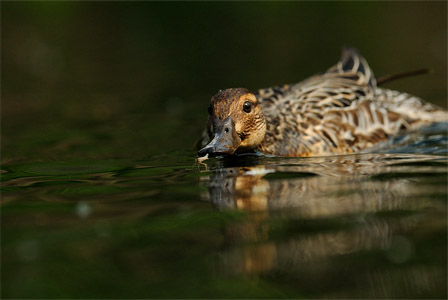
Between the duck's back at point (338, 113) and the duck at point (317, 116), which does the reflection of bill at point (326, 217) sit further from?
the duck's back at point (338, 113)

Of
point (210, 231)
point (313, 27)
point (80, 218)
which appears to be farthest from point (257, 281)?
point (313, 27)

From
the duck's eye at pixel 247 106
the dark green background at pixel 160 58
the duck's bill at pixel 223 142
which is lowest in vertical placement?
the duck's bill at pixel 223 142

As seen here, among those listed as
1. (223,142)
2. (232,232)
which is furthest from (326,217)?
(223,142)

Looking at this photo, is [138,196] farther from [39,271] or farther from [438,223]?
[438,223]

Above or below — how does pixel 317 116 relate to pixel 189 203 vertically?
above

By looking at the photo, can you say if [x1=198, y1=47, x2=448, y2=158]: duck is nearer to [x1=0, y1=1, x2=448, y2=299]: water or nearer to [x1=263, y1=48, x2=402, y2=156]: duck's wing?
[x1=263, y1=48, x2=402, y2=156]: duck's wing

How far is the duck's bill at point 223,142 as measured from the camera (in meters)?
5.95

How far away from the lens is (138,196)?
5.24m

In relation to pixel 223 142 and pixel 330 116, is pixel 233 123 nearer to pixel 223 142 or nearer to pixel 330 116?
pixel 223 142

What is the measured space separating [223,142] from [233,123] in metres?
0.30

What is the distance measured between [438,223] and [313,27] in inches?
656

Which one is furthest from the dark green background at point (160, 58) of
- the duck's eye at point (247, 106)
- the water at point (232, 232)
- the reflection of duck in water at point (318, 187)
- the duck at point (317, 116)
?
the water at point (232, 232)

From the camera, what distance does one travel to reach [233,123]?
6312mm

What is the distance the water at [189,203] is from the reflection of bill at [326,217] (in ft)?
0.04
